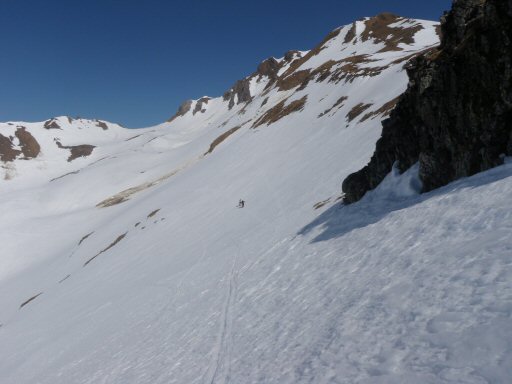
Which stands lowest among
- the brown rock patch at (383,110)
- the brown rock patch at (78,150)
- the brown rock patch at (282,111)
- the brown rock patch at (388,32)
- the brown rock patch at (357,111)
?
the brown rock patch at (383,110)

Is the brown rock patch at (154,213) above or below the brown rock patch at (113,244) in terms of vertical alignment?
above

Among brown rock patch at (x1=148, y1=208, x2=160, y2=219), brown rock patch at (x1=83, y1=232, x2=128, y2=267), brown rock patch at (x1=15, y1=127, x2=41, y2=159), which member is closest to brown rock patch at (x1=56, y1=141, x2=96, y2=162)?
brown rock patch at (x1=15, y1=127, x2=41, y2=159)

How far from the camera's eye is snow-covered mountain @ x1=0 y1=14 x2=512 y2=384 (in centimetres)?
775

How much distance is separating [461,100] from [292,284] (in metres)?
9.28

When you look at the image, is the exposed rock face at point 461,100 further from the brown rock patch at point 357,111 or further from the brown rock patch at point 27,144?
the brown rock patch at point 27,144

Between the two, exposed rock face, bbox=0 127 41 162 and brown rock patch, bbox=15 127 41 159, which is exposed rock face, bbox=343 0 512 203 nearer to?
exposed rock face, bbox=0 127 41 162

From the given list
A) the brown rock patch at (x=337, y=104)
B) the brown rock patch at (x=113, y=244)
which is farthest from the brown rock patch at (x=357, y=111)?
the brown rock patch at (x=113, y=244)

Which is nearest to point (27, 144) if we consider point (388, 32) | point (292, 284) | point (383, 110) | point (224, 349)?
point (388, 32)

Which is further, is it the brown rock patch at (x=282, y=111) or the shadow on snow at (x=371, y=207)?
the brown rock patch at (x=282, y=111)

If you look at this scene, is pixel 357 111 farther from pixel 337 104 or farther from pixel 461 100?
pixel 461 100

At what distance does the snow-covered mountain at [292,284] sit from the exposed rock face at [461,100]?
1.12m

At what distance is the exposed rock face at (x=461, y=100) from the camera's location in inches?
507

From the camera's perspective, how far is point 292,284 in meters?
14.9

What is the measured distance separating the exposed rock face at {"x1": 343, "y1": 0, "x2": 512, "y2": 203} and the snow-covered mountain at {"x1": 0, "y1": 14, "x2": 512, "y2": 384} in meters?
1.12
